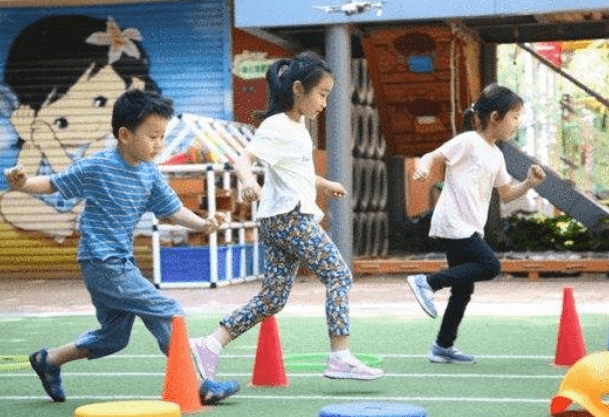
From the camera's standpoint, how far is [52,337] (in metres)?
12.0

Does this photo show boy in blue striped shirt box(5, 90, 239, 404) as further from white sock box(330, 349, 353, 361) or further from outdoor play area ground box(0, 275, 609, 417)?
white sock box(330, 349, 353, 361)

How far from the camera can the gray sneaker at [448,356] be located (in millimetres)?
9391

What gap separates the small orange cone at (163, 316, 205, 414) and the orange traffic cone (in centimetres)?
283

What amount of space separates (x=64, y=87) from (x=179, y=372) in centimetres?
1438

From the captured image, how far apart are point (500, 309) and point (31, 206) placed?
9.24 m

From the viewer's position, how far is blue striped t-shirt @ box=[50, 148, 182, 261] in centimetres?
742

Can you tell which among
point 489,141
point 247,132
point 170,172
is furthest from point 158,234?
point 489,141

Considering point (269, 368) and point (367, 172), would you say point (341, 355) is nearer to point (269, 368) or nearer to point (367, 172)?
point (269, 368)

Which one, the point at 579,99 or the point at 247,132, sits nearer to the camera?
the point at 247,132

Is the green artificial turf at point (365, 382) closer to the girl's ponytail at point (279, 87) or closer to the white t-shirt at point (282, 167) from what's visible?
the white t-shirt at point (282, 167)

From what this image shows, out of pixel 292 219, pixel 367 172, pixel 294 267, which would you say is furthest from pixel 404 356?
pixel 367 172

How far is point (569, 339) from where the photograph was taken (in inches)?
364

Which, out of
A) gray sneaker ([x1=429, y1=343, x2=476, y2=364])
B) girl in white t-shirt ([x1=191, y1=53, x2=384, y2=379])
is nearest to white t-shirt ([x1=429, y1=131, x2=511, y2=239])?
gray sneaker ([x1=429, y1=343, x2=476, y2=364])

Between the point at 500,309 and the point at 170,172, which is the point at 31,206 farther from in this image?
the point at 500,309
